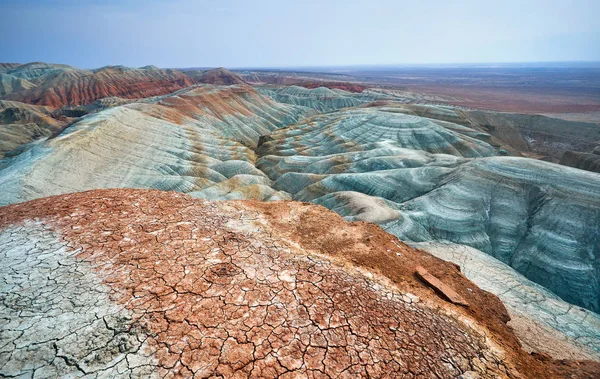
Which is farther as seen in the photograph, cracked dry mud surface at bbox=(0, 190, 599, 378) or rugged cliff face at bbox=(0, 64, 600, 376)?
rugged cliff face at bbox=(0, 64, 600, 376)

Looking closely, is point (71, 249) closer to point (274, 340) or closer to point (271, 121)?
point (274, 340)

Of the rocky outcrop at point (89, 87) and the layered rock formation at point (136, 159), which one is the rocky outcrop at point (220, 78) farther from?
the layered rock formation at point (136, 159)

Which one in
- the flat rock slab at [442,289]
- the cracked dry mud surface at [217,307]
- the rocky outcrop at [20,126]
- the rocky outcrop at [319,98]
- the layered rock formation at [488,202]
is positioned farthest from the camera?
the rocky outcrop at [319,98]

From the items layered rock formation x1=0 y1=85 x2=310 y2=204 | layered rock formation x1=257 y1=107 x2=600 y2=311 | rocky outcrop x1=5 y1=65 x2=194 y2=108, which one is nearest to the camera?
layered rock formation x1=257 y1=107 x2=600 y2=311

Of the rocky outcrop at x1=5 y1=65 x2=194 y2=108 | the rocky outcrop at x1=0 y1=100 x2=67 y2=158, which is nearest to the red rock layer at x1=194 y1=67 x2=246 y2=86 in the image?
the rocky outcrop at x1=5 y1=65 x2=194 y2=108

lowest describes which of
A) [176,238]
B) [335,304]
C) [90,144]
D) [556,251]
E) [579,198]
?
[556,251]

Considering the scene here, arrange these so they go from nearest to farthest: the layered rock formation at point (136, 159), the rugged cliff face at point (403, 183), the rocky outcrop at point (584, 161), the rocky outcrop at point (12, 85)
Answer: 1. the rugged cliff face at point (403, 183)
2. the layered rock formation at point (136, 159)
3. the rocky outcrop at point (584, 161)
4. the rocky outcrop at point (12, 85)

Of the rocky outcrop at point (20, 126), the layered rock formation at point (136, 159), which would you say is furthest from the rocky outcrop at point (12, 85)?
the layered rock formation at point (136, 159)

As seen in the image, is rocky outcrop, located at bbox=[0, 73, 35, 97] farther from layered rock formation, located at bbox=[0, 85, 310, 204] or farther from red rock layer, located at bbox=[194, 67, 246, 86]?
layered rock formation, located at bbox=[0, 85, 310, 204]

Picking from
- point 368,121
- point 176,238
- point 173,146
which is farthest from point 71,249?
point 368,121
